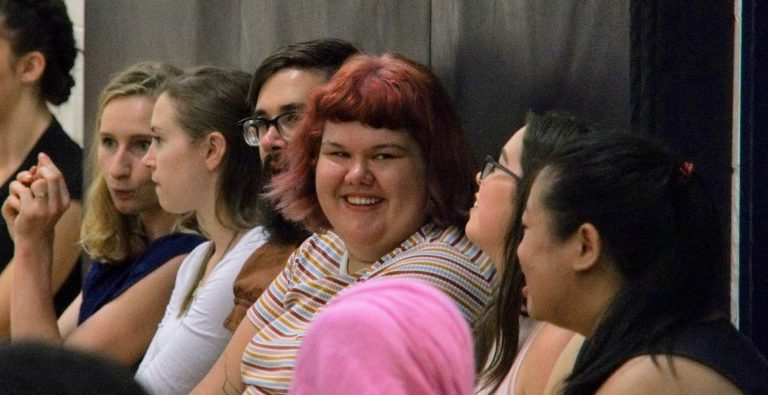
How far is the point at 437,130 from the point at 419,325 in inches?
70.5

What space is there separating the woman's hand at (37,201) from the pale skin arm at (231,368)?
1.28m

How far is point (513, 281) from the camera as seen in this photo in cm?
302

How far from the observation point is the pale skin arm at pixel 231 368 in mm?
3758

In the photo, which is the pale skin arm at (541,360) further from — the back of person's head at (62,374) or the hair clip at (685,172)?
the back of person's head at (62,374)

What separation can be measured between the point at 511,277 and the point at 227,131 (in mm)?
1480

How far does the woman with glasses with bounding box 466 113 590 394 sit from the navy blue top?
66.0 inches

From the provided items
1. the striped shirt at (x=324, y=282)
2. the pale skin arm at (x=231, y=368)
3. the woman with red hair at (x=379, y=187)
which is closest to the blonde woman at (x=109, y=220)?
the pale skin arm at (x=231, y=368)

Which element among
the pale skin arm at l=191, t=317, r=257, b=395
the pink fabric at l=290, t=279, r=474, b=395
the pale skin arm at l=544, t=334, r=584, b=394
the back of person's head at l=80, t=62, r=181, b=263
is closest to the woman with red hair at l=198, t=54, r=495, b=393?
the pale skin arm at l=191, t=317, r=257, b=395

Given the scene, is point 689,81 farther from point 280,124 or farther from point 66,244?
point 66,244

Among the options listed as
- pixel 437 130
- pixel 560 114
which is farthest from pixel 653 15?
pixel 437 130

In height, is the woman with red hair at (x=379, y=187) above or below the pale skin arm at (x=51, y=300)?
above

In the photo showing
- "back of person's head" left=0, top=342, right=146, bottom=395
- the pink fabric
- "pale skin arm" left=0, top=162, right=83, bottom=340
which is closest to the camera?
"back of person's head" left=0, top=342, right=146, bottom=395

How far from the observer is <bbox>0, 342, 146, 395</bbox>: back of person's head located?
1.22m

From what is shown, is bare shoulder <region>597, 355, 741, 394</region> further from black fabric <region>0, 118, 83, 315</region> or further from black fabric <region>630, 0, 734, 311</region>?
black fabric <region>0, 118, 83, 315</region>
